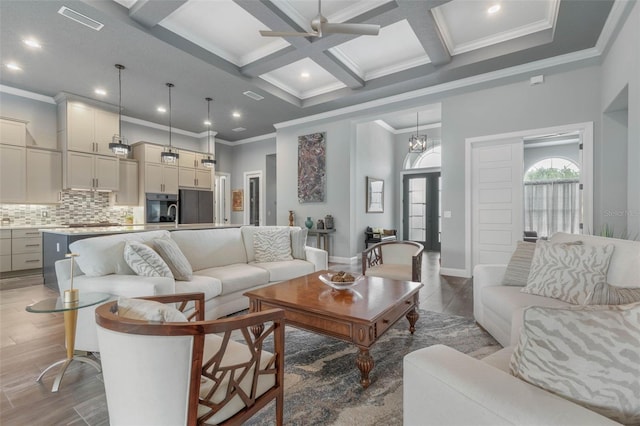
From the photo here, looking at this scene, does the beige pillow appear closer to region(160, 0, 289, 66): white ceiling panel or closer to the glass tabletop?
the glass tabletop

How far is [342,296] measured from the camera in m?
2.32

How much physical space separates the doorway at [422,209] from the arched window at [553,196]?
2.72 meters

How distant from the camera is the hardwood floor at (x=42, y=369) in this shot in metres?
1.65

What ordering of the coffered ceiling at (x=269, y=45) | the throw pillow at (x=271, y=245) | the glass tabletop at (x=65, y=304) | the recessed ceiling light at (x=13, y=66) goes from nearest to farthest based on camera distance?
the glass tabletop at (x=65, y=304) → the coffered ceiling at (x=269, y=45) → the throw pillow at (x=271, y=245) → the recessed ceiling light at (x=13, y=66)

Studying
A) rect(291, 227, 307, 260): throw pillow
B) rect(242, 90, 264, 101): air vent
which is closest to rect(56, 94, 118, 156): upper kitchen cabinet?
rect(242, 90, 264, 101): air vent

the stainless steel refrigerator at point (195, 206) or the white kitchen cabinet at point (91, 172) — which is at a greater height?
the white kitchen cabinet at point (91, 172)

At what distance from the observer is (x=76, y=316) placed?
200cm

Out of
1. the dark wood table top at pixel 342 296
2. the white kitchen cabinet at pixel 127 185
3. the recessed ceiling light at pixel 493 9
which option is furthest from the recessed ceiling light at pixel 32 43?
the recessed ceiling light at pixel 493 9

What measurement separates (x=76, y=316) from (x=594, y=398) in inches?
106

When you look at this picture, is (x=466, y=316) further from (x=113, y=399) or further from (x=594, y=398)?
(x=113, y=399)

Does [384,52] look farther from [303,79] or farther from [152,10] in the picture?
[152,10]

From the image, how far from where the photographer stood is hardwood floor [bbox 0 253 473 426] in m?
1.65

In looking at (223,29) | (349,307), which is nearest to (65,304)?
(349,307)

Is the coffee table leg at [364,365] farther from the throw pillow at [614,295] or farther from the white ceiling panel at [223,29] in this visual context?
the white ceiling panel at [223,29]
